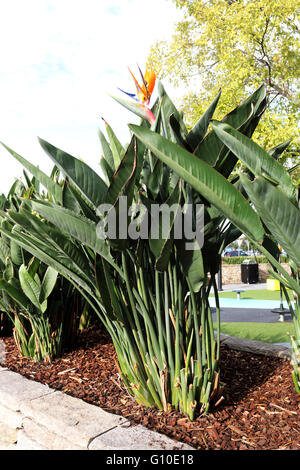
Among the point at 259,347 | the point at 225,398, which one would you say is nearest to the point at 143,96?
the point at 225,398

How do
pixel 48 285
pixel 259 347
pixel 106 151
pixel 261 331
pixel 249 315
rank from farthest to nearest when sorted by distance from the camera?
pixel 249 315 < pixel 261 331 < pixel 259 347 < pixel 48 285 < pixel 106 151

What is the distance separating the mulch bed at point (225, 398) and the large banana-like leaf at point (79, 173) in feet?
3.40

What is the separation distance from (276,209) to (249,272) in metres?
14.5

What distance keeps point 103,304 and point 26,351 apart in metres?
1.55

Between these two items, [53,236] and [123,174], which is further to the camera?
[53,236]

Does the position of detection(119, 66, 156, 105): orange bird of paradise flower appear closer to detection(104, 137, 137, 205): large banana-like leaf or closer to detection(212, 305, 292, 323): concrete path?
detection(104, 137, 137, 205): large banana-like leaf

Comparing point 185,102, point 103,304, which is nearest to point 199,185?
point 103,304

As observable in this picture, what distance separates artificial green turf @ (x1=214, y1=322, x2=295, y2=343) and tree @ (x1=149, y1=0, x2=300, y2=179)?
175 inches

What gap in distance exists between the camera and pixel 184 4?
10.3 m

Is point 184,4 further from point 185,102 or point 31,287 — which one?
point 31,287

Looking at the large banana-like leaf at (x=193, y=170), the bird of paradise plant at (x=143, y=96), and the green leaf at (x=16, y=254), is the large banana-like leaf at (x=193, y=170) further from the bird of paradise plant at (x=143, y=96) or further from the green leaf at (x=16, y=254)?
the green leaf at (x=16, y=254)

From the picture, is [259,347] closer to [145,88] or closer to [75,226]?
[75,226]

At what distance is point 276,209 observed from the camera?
1282 millimetres

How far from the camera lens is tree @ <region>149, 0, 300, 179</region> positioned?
28.6 ft
